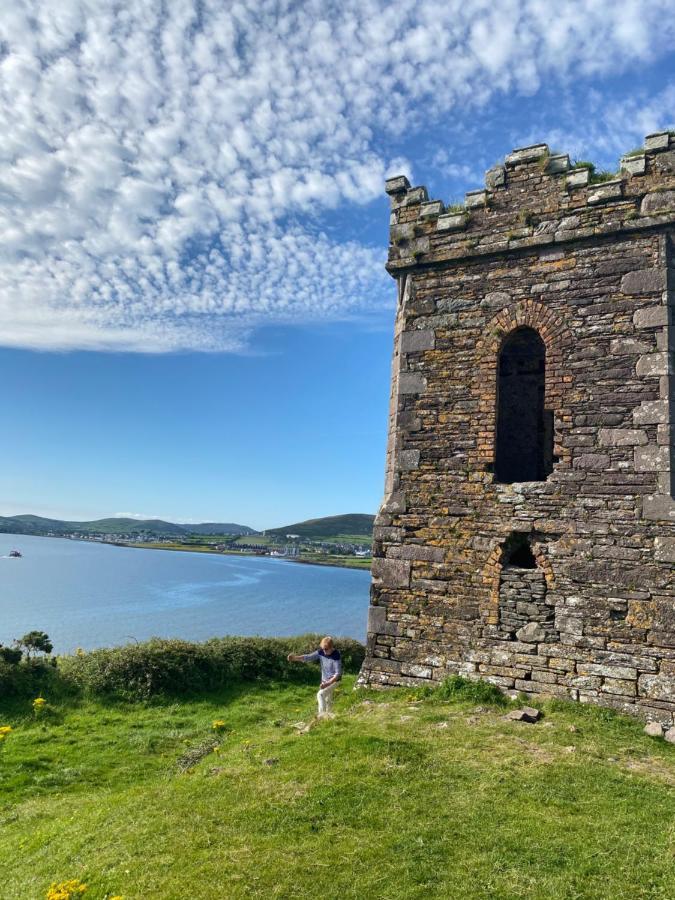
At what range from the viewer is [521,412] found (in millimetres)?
11062

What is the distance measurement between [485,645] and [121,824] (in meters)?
5.63

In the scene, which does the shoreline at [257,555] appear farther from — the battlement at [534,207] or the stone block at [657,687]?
the stone block at [657,687]

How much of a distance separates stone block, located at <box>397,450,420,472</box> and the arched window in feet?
5.25

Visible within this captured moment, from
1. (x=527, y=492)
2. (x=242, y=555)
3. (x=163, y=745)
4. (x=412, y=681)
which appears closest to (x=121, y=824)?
(x=163, y=745)

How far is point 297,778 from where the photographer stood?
6.48 metres

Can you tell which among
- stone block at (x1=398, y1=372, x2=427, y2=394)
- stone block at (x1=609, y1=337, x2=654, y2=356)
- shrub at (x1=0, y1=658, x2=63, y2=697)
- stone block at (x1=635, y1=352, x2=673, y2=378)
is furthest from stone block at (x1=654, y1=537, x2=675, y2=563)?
shrub at (x1=0, y1=658, x2=63, y2=697)

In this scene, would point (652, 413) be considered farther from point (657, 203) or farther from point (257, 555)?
point (257, 555)

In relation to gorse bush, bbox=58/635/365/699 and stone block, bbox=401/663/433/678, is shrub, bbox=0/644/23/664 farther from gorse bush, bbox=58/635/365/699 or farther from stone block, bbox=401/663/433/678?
stone block, bbox=401/663/433/678

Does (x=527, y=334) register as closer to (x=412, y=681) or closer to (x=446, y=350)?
(x=446, y=350)

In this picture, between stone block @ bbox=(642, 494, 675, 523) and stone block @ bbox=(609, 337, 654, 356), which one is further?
stone block @ bbox=(609, 337, 654, 356)

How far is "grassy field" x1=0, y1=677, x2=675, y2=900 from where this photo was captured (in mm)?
4500

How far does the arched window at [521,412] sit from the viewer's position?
11.0 meters

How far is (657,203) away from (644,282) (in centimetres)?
128

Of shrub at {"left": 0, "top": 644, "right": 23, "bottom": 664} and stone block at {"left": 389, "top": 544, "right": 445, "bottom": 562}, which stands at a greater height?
stone block at {"left": 389, "top": 544, "right": 445, "bottom": 562}
